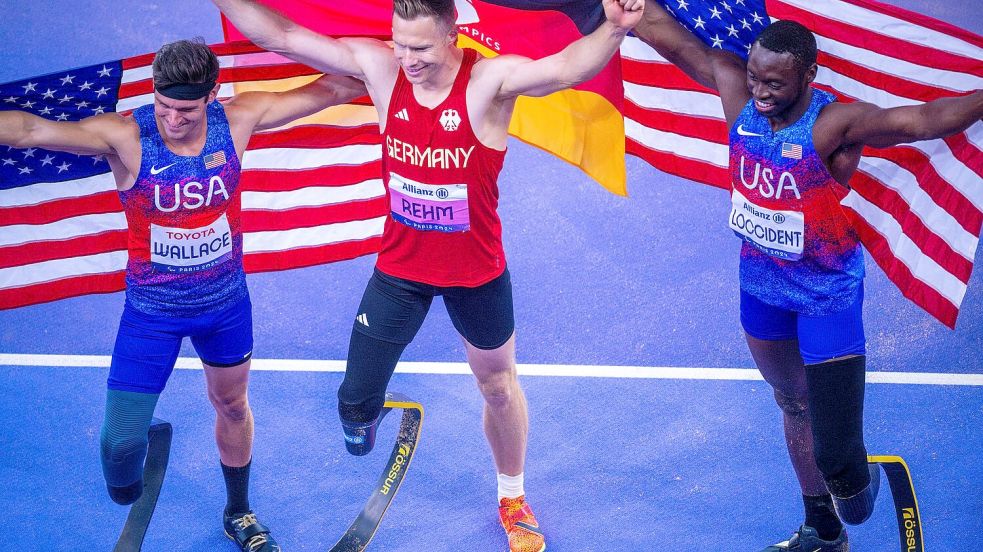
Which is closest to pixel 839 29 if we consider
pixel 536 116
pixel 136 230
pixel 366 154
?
pixel 536 116

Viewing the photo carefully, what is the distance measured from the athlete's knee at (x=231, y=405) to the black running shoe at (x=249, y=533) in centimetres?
52

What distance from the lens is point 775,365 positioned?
175 inches

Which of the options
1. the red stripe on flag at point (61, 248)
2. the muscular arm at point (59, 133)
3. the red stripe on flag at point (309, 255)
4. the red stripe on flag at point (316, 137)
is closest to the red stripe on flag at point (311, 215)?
the red stripe on flag at point (309, 255)

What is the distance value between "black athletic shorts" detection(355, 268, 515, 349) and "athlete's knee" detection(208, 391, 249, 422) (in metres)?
0.67

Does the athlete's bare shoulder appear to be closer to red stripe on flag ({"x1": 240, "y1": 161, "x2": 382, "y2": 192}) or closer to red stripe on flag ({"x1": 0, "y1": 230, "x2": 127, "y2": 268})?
red stripe on flag ({"x1": 240, "y1": 161, "x2": 382, "y2": 192})

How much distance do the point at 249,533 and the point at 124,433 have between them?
0.87 metres

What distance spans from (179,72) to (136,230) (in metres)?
0.69

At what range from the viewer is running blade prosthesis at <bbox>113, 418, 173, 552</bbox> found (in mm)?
4754

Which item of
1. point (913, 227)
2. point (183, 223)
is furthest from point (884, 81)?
point (183, 223)

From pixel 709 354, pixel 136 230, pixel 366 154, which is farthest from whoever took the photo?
pixel 709 354

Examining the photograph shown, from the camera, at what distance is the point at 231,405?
471cm

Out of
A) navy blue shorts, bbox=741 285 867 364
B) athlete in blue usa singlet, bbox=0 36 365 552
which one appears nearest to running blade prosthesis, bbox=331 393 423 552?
athlete in blue usa singlet, bbox=0 36 365 552

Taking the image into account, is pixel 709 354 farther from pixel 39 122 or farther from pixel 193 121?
pixel 39 122

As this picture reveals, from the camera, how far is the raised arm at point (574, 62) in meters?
3.70
